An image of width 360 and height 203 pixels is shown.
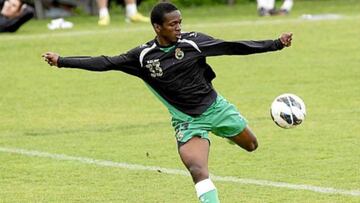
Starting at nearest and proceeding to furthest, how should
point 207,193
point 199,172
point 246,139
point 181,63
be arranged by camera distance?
point 207,193 < point 199,172 < point 181,63 < point 246,139

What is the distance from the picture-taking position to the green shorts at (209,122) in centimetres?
917

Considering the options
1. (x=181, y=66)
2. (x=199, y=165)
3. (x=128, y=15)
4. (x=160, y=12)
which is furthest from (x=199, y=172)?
(x=128, y=15)

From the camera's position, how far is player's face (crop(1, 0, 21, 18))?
22359 mm

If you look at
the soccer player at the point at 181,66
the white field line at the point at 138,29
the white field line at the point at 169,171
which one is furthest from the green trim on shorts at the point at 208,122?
the white field line at the point at 138,29

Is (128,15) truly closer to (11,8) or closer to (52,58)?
(11,8)

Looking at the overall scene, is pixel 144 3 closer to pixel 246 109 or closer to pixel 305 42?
pixel 305 42

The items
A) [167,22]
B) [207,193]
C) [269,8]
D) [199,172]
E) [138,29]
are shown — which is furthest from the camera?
[269,8]

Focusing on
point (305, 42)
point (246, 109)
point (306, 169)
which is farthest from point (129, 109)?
point (305, 42)

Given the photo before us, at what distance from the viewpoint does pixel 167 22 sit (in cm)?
908

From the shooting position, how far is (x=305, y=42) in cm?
2153

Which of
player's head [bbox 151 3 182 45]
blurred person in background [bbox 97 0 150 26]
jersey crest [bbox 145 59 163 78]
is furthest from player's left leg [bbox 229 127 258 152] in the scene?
blurred person in background [bbox 97 0 150 26]

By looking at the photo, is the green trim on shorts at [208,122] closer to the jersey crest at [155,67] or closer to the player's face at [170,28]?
the jersey crest at [155,67]

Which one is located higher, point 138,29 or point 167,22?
point 167,22

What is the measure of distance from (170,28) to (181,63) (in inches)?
11.8
